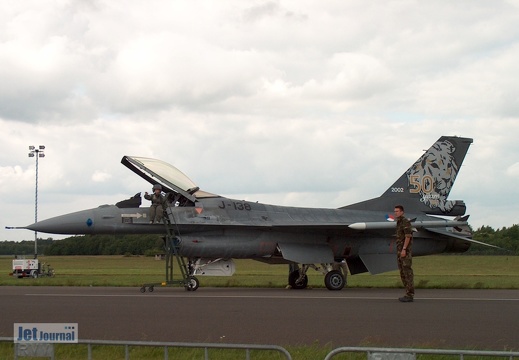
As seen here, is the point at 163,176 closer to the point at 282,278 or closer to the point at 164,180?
the point at 164,180

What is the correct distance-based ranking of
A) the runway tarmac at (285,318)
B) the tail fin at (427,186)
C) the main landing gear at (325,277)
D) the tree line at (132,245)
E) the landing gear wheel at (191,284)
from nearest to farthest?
the runway tarmac at (285,318) < the landing gear wheel at (191,284) < the main landing gear at (325,277) < the tail fin at (427,186) < the tree line at (132,245)

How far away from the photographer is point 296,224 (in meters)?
19.5

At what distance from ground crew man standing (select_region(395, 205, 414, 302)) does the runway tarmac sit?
31 cm

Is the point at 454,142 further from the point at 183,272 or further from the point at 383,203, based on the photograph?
the point at 183,272

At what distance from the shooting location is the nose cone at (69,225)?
60.5ft

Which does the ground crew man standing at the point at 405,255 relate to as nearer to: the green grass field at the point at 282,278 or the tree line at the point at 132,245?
the green grass field at the point at 282,278

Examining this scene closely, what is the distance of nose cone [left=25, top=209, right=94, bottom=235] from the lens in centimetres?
1844

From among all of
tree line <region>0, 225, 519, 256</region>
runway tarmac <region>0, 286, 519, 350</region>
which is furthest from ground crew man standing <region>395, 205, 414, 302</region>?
tree line <region>0, 225, 519, 256</region>

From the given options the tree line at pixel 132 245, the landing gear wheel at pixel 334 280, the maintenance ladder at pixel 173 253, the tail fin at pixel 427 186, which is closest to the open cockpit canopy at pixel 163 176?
the maintenance ladder at pixel 173 253

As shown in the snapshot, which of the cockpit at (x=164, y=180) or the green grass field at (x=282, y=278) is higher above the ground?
the cockpit at (x=164, y=180)

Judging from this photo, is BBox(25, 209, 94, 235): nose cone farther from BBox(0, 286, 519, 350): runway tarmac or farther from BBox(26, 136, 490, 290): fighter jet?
BBox(0, 286, 519, 350): runway tarmac

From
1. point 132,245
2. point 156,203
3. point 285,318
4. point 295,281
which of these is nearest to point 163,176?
point 156,203

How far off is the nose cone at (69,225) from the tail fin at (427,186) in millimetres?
7464

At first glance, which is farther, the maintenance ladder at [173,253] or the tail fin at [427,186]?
the tail fin at [427,186]
